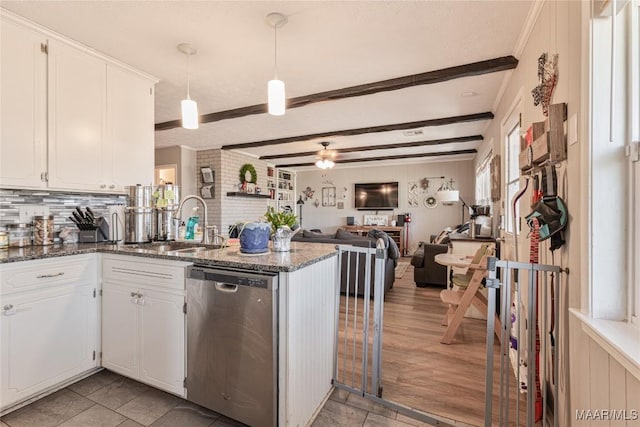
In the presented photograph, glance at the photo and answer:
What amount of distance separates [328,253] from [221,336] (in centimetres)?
76

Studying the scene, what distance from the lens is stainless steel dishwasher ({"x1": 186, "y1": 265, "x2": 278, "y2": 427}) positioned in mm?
1480

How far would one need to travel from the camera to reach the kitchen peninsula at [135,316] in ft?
5.01

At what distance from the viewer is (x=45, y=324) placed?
1866 millimetres

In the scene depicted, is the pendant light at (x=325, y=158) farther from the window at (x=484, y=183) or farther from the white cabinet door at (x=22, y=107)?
the white cabinet door at (x=22, y=107)

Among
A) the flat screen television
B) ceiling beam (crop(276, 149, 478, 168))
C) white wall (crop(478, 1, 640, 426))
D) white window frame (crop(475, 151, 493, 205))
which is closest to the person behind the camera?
white wall (crop(478, 1, 640, 426))

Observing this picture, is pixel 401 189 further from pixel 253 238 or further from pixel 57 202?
pixel 57 202

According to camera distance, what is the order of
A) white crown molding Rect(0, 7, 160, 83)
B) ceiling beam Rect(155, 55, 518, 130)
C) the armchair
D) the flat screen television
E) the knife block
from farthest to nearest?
the flat screen television → the armchair → ceiling beam Rect(155, 55, 518, 130) → the knife block → white crown molding Rect(0, 7, 160, 83)

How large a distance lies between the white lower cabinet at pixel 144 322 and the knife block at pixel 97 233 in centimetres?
51

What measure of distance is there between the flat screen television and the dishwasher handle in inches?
279

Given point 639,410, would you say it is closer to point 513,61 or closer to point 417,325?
point 417,325

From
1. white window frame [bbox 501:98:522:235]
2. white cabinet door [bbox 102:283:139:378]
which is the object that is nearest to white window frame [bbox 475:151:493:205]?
white window frame [bbox 501:98:522:235]

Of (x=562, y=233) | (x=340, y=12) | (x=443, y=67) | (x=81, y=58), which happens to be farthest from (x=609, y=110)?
(x=81, y=58)

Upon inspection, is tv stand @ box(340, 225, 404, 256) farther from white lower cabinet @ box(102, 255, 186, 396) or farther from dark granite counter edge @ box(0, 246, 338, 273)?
white lower cabinet @ box(102, 255, 186, 396)

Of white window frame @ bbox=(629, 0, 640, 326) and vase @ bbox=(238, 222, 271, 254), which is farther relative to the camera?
vase @ bbox=(238, 222, 271, 254)
